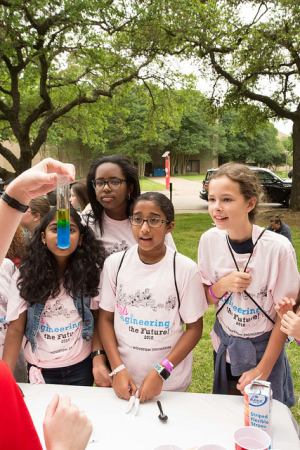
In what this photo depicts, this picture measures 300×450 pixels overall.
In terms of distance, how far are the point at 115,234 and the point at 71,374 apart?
3.06 feet

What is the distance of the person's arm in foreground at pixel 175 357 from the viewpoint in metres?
1.55

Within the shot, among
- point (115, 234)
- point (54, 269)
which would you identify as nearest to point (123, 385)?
point (54, 269)

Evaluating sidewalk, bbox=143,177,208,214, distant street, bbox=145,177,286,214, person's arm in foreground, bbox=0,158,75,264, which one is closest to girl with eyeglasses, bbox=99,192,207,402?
person's arm in foreground, bbox=0,158,75,264

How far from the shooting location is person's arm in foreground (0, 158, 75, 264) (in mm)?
1179

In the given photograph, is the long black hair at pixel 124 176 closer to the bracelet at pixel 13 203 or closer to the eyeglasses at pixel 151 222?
the eyeglasses at pixel 151 222

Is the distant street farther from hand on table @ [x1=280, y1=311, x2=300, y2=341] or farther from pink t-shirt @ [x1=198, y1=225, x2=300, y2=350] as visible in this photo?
hand on table @ [x1=280, y1=311, x2=300, y2=341]

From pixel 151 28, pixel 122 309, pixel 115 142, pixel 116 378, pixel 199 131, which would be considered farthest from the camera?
pixel 199 131

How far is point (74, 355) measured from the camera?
187 cm

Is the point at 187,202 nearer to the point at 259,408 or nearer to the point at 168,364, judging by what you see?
the point at 168,364

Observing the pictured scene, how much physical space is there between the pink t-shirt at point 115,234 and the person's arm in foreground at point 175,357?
2.14ft

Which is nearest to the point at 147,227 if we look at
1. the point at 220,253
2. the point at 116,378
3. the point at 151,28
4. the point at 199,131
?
the point at 220,253

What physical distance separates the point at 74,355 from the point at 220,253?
1.03 meters

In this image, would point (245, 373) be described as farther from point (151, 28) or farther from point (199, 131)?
point (199, 131)

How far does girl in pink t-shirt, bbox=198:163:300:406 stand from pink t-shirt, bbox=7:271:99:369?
0.81m
